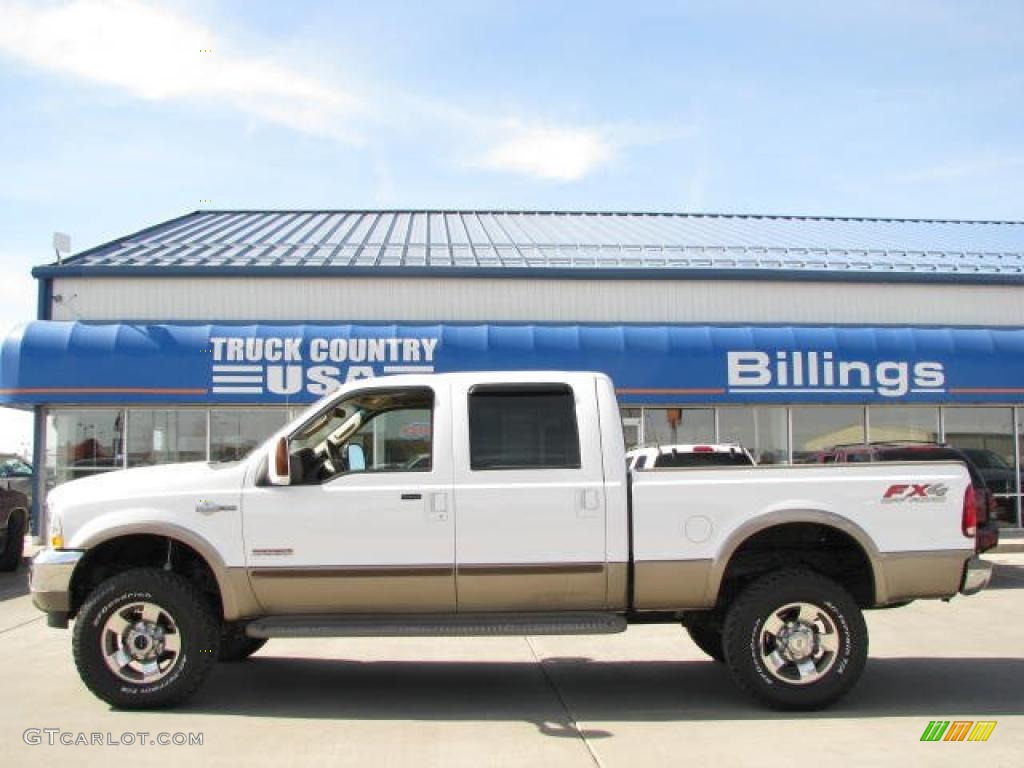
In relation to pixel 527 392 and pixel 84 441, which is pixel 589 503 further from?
pixel 84 441

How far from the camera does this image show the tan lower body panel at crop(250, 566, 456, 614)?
21.5 ft

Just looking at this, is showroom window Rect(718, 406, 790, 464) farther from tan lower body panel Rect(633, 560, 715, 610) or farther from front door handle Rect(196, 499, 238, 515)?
front door handle Rect(196, 499, 238, 515)

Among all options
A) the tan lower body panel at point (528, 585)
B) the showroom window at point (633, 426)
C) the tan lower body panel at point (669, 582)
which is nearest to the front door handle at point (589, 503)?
the tan lower body panel at point (528, 585)

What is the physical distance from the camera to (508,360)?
58.6 feet

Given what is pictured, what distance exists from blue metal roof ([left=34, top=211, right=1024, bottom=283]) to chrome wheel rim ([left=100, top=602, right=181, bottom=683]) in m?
12.7

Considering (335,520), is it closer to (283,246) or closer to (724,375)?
(724,375)

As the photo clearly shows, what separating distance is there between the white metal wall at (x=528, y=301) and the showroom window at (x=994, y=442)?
5.87ft

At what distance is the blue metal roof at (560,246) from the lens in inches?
759

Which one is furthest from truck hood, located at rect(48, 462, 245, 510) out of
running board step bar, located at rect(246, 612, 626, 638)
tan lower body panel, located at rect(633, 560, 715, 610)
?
tan lower body panel, located at rect(633, 560, 715, 610)

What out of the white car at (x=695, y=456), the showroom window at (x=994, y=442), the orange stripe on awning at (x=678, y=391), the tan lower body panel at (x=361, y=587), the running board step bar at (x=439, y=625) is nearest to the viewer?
the running board step bar at (x=439, y=625)

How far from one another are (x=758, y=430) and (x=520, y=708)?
13.4 m

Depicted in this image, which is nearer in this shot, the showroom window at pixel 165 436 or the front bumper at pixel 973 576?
the front bumper at pixel 973 576

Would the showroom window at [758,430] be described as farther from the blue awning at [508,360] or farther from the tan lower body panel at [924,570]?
the tan lower body panel at [924,570]

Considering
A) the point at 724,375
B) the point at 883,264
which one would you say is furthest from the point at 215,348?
the point at 883,264
